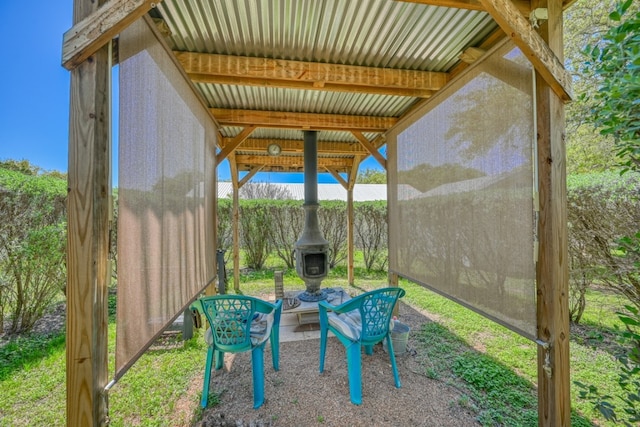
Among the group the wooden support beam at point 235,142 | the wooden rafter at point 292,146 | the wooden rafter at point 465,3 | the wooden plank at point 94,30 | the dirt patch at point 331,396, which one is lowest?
the dirt patch at point 331,396

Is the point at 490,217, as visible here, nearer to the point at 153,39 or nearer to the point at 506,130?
the point at 506,130

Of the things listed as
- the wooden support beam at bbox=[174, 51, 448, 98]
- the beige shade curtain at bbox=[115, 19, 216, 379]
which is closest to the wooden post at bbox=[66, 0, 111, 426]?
the beige shade curtain at bbox=[115, 19, 216, 379]

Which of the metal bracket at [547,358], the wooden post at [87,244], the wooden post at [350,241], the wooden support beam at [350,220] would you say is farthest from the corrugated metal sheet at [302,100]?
the metal bracket at [547,358]

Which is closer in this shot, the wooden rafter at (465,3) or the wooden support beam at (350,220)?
the wooden rafter at (465,3)

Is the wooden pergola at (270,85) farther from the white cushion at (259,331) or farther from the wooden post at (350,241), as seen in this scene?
the wooden post at (350,241)

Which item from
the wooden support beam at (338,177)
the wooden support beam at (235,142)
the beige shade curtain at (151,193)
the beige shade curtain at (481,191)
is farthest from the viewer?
the wooden support beam at (338,177)

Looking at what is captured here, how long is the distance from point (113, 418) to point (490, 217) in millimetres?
3415

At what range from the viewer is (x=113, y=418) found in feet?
6.88

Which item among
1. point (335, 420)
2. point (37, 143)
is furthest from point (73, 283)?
point (37, 143)

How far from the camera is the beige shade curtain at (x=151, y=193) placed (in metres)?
1.44

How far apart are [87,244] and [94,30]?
982mm

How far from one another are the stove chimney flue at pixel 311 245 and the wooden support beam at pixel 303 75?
6.13ft

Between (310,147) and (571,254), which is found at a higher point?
(310,147)

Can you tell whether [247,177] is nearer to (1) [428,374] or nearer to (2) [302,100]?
(2) [302,100]
